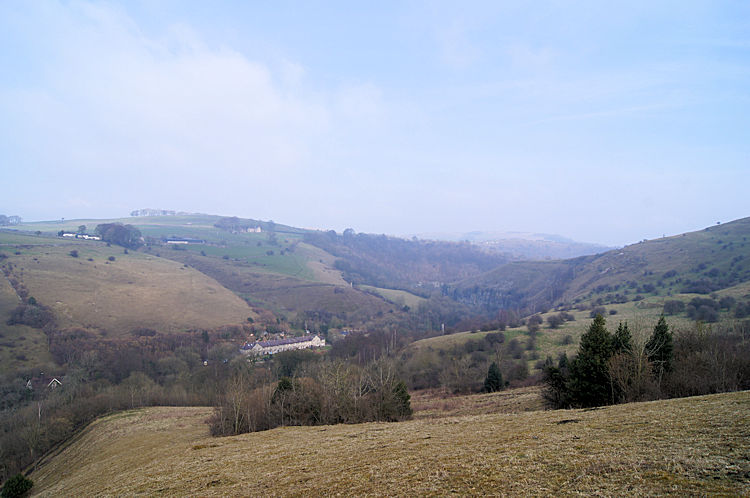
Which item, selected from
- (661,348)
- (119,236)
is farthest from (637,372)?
(119,236)

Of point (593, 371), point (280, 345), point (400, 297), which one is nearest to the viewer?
point (593, 371)

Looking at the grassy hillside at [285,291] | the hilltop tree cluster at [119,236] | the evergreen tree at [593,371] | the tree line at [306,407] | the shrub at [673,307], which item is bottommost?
the grassy hillside at [285,291]

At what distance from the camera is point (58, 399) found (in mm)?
52656

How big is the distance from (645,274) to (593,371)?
12229 cm

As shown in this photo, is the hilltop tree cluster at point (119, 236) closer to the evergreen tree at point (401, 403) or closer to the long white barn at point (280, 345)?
the long white barn at point (280, 345)

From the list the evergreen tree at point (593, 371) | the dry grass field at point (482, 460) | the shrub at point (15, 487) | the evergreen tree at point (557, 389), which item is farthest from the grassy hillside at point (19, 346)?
the evergreen tree at point (593, 371)

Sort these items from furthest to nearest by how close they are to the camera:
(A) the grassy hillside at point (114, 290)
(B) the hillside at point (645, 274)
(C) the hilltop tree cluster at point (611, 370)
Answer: (B) the hillside at point (645, 274), (A) the grassy hillside at point (114, 290), (C) the hilltop tree cluster at point (611, 370)

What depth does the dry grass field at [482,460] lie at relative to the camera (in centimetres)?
977

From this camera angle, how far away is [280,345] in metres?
93.2

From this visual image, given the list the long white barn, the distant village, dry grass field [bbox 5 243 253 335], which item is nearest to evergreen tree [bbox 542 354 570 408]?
the distant village

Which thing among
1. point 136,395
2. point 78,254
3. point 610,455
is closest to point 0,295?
point 78,254

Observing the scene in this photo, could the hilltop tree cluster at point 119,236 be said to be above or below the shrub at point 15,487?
above

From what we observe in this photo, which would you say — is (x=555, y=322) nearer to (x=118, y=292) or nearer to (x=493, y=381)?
(x=493, y=381)

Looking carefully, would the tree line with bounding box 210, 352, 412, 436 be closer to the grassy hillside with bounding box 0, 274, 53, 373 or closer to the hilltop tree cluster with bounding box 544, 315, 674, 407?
the hilltop tree cluster with bounding box 544, 315, 674, 407
